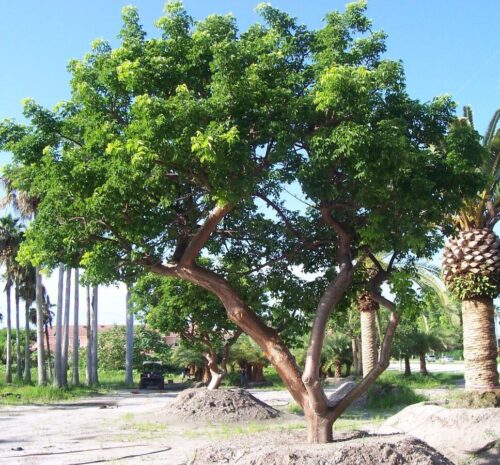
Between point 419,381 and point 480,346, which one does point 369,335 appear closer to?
point 480,346

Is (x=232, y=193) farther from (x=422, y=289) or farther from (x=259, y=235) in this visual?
(x=422, y=289)

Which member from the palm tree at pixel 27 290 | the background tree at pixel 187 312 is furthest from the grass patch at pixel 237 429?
the palm tree at pixel 27 290

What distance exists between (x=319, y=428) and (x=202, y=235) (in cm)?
354

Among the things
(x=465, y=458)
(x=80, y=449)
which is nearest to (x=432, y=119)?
(x=465, y=458)

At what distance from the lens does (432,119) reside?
9398 millimetres

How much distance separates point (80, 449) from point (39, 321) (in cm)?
1949

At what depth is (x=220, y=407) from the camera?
1952 cm

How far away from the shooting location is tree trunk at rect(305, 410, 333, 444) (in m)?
9.42

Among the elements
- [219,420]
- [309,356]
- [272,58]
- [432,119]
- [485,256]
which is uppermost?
[272,58]

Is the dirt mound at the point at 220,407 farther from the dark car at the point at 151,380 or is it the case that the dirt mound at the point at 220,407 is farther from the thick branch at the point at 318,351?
the dark car at the point at 151,380

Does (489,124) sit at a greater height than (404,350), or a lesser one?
greater

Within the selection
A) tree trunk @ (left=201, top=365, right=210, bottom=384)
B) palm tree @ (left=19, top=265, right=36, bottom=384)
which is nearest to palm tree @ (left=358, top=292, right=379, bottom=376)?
tree trunk @ (left=201, top=365, right=210, bottom=384)

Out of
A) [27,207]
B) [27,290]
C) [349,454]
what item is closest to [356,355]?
[27,290]

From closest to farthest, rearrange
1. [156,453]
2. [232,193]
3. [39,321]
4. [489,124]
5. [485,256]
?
[232,193] < [156,453] < [485,256] < [489,124] < [39,321]
